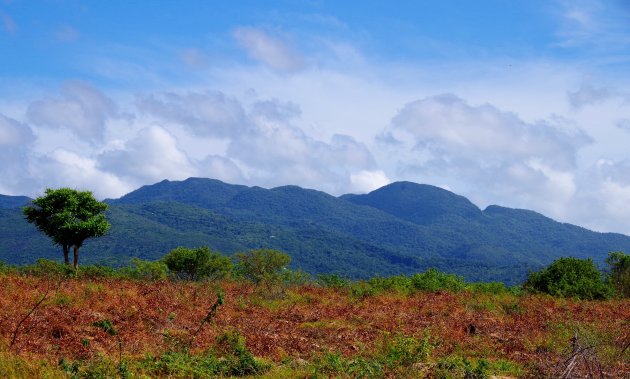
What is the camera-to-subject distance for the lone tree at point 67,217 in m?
35.5

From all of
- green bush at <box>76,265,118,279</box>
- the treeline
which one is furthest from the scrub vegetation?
the treeline

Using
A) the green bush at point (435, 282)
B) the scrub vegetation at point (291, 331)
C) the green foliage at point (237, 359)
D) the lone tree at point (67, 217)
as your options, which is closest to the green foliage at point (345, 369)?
the scrub vegetation at point (291, 331)

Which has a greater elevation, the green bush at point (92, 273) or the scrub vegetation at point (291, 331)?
the green bush at point (92, 273)

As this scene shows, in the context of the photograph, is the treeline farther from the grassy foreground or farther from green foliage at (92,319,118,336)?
green foliage at (92,319,118,336)

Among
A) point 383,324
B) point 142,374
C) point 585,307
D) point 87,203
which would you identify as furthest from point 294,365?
point 87,203

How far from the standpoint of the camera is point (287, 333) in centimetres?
1700

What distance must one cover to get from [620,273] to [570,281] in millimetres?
13300

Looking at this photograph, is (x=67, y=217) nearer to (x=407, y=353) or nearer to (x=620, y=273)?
(x=407, y=353)

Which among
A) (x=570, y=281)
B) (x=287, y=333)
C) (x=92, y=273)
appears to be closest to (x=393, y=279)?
(x=570, y=281)

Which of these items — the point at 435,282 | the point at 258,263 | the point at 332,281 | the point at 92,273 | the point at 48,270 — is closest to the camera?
the point at 48,270

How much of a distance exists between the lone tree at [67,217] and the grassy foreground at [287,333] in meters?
9.51

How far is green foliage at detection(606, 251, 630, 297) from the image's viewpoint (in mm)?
37784

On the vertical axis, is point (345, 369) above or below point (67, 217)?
below

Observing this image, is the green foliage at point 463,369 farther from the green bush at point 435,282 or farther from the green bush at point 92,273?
the green bush at point 92,273
